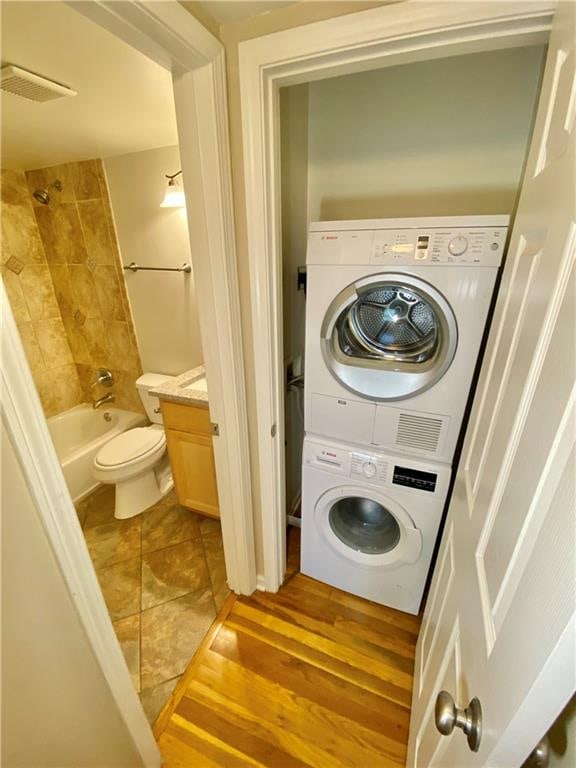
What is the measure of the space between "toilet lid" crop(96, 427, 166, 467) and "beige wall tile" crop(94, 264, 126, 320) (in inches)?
35.8

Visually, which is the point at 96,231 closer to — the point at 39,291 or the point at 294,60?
the point at 39,291

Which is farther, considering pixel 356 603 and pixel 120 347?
pixel 120 347

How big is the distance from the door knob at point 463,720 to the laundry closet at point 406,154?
2.54 ft

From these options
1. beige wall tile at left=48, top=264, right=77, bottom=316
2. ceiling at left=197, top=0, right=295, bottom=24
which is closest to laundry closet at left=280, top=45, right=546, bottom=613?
ceiling at left=197, top=0, right=295, bottom=24

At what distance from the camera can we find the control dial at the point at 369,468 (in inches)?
50.4

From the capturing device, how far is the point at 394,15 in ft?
2.41

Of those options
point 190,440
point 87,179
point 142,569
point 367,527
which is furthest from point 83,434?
point 367,527

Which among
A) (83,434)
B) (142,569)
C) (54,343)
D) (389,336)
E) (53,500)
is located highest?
(389,336)

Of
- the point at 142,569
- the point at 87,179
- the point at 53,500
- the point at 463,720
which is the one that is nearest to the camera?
the point at 463,720

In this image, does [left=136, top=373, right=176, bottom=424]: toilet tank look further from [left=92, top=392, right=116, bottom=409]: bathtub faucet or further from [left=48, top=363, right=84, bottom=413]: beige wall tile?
[left=48, top=363, right=84, bottom=413]: beige wall tile

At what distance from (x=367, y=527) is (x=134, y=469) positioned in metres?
1.39

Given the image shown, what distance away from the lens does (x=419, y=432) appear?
3.86 feet

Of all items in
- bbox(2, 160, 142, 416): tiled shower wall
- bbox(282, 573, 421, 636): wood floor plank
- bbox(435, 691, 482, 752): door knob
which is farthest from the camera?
bbox(2, 160, 142, 416): tiled shower wall

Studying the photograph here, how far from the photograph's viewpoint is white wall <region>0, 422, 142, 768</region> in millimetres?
549
